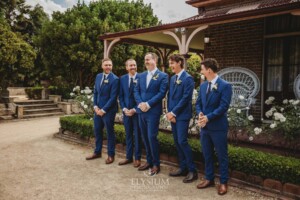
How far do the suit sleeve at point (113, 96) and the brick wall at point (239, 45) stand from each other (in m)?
4.43

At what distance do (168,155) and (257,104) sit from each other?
3.86 meters

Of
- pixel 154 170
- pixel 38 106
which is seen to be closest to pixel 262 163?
pixel 154 170

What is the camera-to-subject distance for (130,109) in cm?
585

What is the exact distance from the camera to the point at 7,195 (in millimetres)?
4410

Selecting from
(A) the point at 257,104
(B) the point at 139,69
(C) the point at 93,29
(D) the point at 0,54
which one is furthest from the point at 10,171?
(B) the point at 139,69

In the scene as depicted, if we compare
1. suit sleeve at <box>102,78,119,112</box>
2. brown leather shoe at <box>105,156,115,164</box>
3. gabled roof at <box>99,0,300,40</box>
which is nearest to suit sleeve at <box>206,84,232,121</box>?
suit sleeve at <box>102,78,119,112</box>

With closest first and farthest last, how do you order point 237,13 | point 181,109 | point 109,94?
1. point 181,109
2. point 109,94
3. point 237,13

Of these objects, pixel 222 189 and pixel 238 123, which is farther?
pixel 238 123

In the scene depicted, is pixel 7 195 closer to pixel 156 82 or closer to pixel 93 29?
pixel 156 82

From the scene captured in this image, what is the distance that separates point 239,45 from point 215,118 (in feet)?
17.2

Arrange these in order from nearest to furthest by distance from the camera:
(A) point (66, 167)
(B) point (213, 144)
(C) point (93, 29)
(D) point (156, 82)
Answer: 1. (B) point (213, 144)
2. (D) point (156, 82)
3. (A) point (66, 167)
4. (C) point (93, 29)

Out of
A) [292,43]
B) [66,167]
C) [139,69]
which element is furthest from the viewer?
[139,69]

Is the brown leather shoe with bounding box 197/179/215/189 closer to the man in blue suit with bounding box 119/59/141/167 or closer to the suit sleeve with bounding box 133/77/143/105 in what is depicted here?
the man in blue suit with bounding box 119/59/141/167

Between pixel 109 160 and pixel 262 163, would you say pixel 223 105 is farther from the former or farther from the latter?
pixel 109 160
